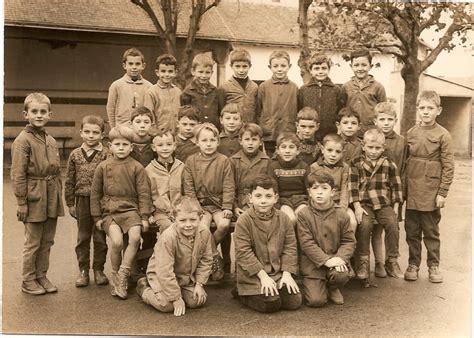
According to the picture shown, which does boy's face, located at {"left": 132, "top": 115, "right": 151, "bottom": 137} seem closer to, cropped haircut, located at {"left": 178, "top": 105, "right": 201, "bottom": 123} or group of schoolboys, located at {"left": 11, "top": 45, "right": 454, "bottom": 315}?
group of schoolboys, located at {"left": 11, "top": 45, "right": 454, "bottom": 315}

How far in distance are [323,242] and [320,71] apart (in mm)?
1696

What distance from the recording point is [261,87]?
16.9ft

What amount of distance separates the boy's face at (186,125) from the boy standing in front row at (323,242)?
1.16 m

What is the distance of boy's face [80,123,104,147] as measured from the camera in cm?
432

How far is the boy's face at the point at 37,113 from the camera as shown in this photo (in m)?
4.06

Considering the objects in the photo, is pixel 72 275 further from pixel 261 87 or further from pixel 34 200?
pixel 261 87

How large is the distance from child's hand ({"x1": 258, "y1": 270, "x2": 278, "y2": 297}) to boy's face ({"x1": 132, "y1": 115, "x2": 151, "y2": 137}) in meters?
1.56

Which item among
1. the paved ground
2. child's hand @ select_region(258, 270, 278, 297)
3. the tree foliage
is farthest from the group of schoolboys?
the tree foliage

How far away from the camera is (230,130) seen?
468cm

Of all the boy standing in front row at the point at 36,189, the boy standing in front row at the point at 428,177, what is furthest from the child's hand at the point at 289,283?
the boy standing in front row at the point at 36,189

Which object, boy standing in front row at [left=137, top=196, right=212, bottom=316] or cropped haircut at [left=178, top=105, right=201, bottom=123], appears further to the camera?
cropped haircut at [left=178, top=105, right=201, bottom=123]

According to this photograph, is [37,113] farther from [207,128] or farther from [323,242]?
[323,242]

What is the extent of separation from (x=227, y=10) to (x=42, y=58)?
6.16m

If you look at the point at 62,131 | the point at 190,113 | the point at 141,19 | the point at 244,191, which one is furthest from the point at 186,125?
the point at 141,19
